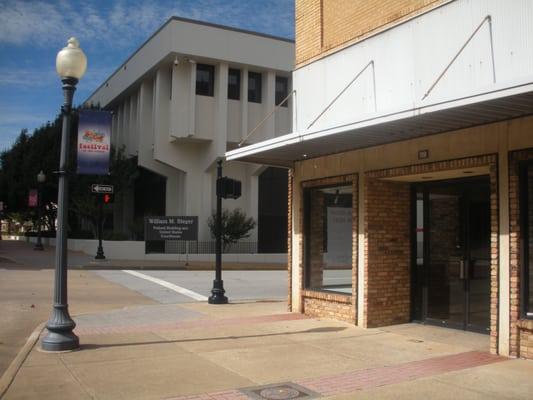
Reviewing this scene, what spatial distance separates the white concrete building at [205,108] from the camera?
31.8 metres

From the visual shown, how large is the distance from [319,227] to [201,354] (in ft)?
14.5

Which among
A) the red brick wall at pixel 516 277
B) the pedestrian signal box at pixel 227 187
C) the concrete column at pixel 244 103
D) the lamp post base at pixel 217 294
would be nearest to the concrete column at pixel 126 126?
the concrete column at pixel 244 103

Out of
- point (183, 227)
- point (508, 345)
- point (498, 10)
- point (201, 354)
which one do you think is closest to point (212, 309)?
point (201, 354)

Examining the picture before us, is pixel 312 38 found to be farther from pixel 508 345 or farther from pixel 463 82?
pixel 508 345

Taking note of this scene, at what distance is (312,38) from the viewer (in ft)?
40.7

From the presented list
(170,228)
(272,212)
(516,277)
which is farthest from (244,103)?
(516,277)

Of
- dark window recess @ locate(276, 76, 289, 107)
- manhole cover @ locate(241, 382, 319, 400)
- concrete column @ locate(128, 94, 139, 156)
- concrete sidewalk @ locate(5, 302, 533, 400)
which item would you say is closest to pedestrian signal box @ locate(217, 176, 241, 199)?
concrete sidewalk @ locate(5, 302, 533, 400)

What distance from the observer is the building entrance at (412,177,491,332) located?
9.79 meters

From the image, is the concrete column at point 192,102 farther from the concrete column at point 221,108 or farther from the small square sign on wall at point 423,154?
the small square sign on wall at point 423,154

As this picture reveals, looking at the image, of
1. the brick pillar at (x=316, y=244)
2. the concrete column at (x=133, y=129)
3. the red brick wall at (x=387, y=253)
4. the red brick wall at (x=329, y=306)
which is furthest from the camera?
the concrete column at (x=133, y=129)

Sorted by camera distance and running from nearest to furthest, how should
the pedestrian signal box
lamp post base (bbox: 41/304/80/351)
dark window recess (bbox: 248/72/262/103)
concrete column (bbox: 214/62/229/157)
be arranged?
lamp post base (bbox: 41/304/80/351) < the pedestrian signal box < concrete column (bbox: 214/62/229/157) < dark window recess (bbox: 248/72/262/103)

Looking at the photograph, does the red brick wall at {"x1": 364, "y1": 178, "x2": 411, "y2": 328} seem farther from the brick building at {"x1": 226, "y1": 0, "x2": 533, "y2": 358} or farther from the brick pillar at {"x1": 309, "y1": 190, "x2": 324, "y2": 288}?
the brick pillar at {"x1": 309, "y1": 190, "x2": 324, "y2": 288}

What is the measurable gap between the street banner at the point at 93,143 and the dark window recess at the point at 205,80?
2321 cm

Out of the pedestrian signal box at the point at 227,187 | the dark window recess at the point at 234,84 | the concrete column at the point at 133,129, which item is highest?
the dark window recess at the point at 234,84
